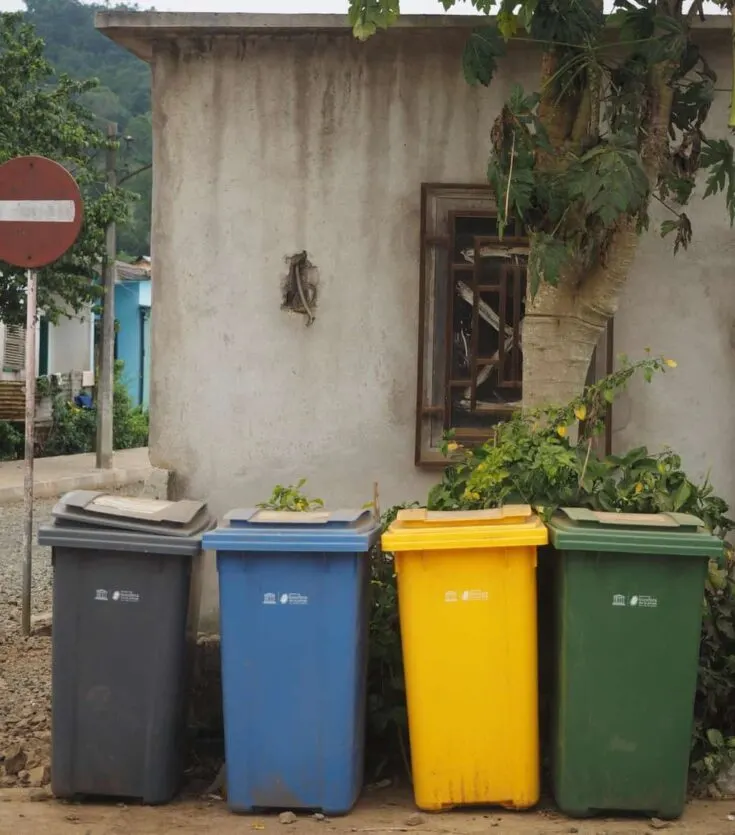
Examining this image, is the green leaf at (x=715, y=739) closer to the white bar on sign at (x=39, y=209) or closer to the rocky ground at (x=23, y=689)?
the rocky ground at (x=23, y=689)

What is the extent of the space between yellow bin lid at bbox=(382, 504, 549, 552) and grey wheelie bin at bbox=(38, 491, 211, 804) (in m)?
0.81

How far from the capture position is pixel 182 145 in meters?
7.03

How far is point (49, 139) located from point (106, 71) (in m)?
33.1

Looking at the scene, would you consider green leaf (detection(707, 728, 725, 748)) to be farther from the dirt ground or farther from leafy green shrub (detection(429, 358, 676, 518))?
leafy green shrub (detection(429, 358, 676, 518))

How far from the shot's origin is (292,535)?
15.5ft

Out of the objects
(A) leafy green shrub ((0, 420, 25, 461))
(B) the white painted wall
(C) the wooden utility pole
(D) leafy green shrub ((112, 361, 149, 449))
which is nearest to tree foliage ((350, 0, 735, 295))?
(C) the wooden utility pole

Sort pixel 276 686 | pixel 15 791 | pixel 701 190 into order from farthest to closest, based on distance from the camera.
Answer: pixel 701 190
pixel 15 791
pixel 276 686

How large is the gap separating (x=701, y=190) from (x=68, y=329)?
2218 cm

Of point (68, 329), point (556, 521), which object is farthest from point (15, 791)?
point (68, 329)

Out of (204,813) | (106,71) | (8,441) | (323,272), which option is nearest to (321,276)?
(323,272)

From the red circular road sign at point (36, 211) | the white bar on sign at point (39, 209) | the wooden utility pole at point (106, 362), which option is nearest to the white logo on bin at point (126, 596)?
the red circular road sign at point (36, 211)

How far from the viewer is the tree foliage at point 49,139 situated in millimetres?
18328

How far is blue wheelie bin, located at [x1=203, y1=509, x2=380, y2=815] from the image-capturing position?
4699 mm

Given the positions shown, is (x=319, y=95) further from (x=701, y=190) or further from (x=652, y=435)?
(x=652, y=435)
